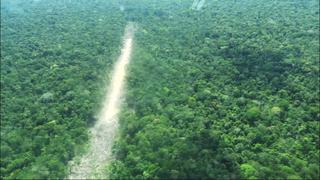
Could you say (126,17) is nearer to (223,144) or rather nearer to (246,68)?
(246,68)

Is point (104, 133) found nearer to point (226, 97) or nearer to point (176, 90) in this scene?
point (176, 90)

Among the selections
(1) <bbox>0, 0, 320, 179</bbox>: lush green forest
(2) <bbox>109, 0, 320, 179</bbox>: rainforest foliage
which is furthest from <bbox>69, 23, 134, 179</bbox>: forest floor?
(2) <bbox>109, 0, 320, 179</bbox>: rainforest foliage

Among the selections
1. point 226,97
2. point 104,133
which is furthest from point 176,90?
point 104,133

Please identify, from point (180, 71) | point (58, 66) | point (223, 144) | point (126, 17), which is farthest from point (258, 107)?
point (126, 17)

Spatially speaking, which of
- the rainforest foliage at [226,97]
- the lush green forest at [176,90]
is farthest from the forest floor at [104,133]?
the rainforest foliage at [226,97]

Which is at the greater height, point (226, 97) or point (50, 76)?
point (226, 97)

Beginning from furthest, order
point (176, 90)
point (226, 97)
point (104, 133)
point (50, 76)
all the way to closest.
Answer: point (50, 76) → point (176, 90) → point (226, 97) → point (104, 133)
